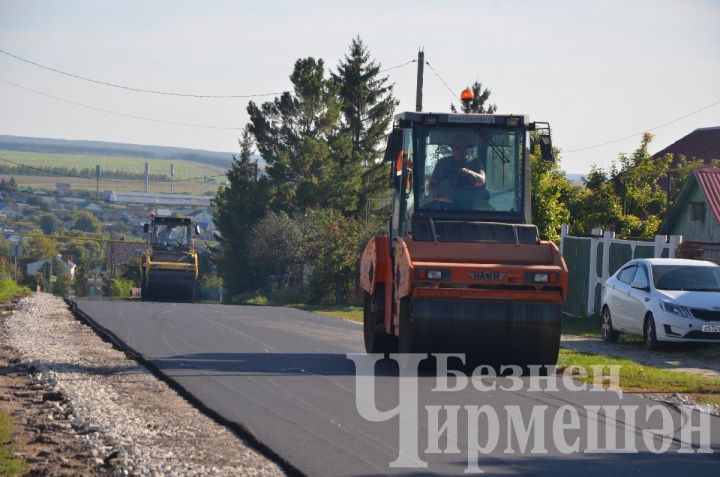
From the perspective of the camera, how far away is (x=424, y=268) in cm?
1432

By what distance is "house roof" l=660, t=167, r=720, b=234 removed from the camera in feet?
125

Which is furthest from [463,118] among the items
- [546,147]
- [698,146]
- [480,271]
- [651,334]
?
[698,146]

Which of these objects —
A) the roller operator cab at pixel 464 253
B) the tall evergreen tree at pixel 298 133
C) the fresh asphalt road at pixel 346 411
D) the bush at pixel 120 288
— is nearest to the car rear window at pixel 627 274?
the fresh asphalt road at pixel 346 411

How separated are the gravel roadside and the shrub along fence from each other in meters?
12.0

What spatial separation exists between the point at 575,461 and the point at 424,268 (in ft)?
17.3

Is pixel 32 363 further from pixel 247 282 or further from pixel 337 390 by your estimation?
pixel 247 282

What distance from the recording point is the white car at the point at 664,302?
19.3m

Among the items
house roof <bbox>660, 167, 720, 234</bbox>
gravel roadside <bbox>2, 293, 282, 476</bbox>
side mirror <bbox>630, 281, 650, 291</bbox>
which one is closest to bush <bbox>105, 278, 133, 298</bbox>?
house roof <bbox>660, 167, 720, 234</bbox>

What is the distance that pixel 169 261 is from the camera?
4428cm

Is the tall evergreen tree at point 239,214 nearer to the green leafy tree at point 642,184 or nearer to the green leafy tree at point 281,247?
the green leafy tree at point 281,247

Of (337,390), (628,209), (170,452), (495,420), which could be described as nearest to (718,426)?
(495,420)

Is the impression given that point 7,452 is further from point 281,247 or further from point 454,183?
point 281,247

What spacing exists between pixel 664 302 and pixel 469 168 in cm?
542

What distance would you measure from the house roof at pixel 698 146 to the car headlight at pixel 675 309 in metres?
46.3
